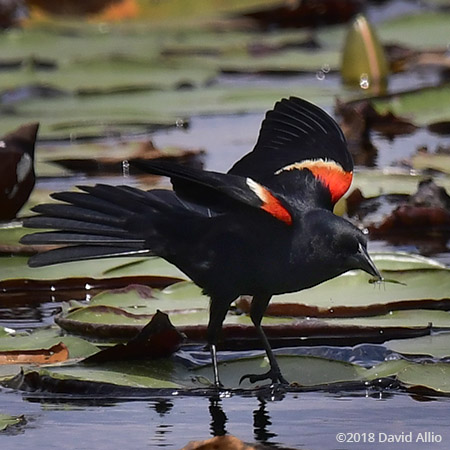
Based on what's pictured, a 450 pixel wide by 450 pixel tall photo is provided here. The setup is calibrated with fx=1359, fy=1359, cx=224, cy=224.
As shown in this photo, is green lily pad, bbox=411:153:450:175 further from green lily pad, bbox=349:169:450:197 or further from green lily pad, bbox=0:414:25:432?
green lily pad, bbox=0:414:25:432

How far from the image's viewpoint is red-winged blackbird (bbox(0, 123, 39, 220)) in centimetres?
402

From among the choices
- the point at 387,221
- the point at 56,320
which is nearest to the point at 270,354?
the point at 56,320

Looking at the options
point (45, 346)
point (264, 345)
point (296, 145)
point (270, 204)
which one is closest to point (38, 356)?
point (45, 346)

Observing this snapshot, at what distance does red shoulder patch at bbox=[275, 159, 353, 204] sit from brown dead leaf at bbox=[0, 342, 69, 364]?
2.27 feet

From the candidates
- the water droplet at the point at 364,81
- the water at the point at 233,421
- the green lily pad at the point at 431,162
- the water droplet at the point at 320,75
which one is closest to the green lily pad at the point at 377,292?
the water at the point at 233,421

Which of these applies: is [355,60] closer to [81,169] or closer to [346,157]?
[81,169]

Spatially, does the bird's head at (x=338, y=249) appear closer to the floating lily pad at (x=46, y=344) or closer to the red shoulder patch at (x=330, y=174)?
the red shoulder patch at (x=330, y=174)

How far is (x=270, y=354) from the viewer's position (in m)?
3.00

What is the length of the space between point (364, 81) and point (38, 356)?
4.05 m

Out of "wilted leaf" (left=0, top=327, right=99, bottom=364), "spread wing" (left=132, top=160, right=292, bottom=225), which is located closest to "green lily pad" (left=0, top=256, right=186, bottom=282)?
"wilted leaf" (left=0, top=327, right=99, bottom=364)

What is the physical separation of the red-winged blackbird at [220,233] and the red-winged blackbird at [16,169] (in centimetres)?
99

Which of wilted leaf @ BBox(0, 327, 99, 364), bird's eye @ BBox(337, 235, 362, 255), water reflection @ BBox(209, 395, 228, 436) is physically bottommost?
water reflection @ BBox(209, 395, 228, 436)

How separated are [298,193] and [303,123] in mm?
306

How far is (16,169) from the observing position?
4.01 m
